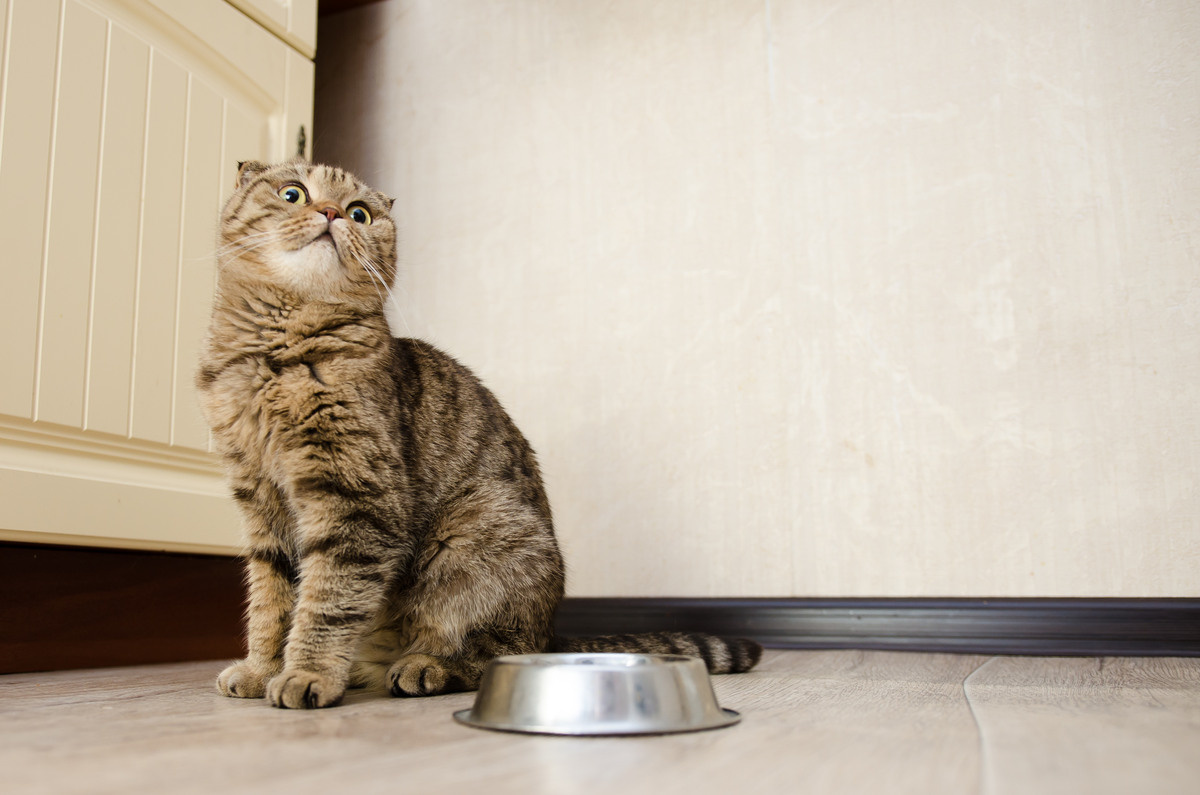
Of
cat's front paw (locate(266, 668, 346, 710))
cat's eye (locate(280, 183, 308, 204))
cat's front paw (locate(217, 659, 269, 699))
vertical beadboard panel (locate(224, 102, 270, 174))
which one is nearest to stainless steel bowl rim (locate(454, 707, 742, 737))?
cat's front paw (locate(266, 668, 346, 710))

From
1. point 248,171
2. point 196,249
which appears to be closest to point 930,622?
point 248,171

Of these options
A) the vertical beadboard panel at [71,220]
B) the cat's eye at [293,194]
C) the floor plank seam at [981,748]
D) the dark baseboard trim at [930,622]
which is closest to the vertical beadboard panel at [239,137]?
the vertical beadboard panel at [71,220]

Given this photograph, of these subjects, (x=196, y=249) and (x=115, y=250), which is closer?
(x=115, y=250)

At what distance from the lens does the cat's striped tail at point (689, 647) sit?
1.52m

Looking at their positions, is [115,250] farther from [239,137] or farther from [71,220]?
[239,137]

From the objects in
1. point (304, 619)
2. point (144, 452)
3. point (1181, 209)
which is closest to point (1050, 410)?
point (1181, 209)

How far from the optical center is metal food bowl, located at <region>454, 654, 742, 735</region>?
3.12 ft

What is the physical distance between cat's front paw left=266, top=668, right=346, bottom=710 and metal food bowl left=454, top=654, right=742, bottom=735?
10.8 inches

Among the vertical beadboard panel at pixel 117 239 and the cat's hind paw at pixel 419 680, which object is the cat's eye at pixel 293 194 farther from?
the cat's hind paw at pixel 419 680

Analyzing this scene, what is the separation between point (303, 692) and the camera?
3.84ft

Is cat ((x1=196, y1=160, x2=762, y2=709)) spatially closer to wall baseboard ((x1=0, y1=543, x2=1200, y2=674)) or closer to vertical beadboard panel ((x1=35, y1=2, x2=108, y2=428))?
vertical beadboard panel ((x1=35, y1=2, x2=108, y2=428))

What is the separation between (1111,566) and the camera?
1849 millimetres

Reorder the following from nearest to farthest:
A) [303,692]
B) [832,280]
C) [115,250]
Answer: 1. [303,692]
2. [115,250]
3. [832,280]

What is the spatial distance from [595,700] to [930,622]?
1284 millimetres
